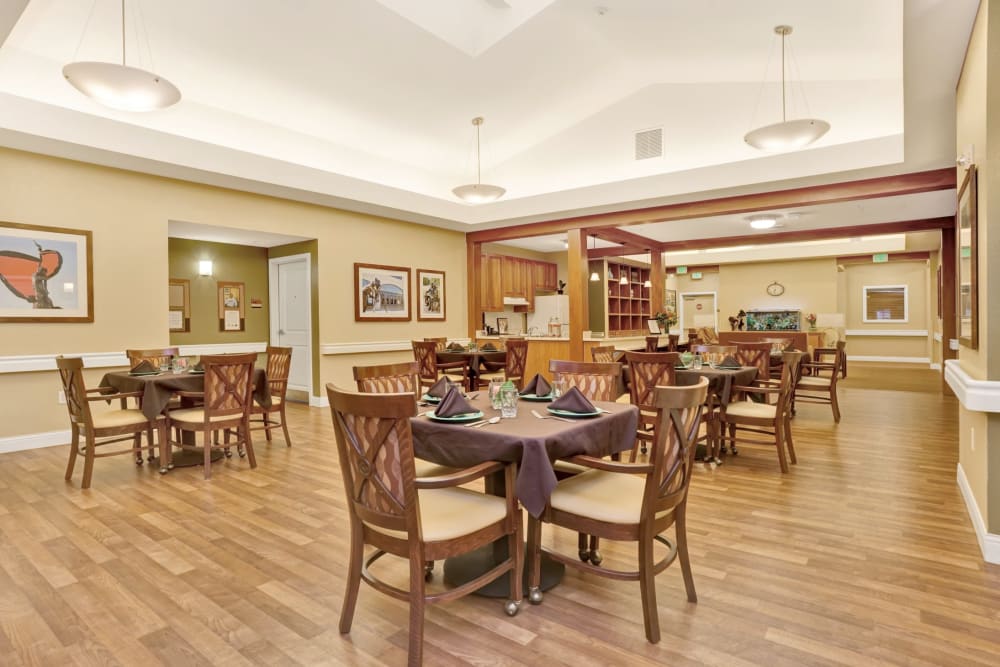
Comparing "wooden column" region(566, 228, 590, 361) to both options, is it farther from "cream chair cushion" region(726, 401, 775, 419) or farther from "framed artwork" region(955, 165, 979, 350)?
"framed artwork" region(955, 165, 979, 350)

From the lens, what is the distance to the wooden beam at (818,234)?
9.28 m

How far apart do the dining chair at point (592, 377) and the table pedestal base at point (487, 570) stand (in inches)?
→ 44.2

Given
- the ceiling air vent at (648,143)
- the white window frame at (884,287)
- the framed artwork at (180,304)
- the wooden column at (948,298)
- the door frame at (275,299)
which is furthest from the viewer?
the white window frame at (884,287)

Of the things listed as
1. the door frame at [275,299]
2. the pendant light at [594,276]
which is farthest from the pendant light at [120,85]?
the pendant light at [594,276]

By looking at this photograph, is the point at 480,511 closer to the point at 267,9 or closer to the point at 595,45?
the point at 267,9

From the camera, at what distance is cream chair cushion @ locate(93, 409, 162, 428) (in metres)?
4.17

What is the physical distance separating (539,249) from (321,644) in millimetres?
10888

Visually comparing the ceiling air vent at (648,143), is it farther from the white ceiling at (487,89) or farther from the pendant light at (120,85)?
the pendant light at (120,85)

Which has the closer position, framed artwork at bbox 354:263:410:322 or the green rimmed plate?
the green rimmed plate

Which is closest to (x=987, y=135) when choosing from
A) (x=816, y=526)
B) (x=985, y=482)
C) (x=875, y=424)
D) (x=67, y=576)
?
(x=985, y=482)

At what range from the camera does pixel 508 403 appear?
2.57m

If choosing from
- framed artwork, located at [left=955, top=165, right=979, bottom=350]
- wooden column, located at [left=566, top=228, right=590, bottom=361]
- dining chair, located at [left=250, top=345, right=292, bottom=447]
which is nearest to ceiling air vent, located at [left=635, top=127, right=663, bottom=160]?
wooden column, located at [left=566, top=228, right=590, bottom=361]

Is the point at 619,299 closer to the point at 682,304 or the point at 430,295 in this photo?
the point at 430,295

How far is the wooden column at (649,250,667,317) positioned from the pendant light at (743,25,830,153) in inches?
249
